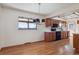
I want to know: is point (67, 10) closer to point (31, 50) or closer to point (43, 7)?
point (43, 7)

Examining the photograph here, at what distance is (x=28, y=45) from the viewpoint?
2174 millimetres

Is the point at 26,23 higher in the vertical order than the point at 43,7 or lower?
lower

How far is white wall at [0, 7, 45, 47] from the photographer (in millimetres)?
1966

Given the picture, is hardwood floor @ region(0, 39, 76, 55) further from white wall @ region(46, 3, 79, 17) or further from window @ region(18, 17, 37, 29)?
white wall @ region(46, 3, 79, 17)

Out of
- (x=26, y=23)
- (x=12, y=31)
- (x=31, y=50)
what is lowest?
(x=31, y=50)

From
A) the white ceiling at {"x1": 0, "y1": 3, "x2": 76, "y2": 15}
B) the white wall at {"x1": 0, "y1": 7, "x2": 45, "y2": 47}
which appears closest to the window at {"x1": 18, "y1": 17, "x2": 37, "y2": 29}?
the white wall at {"x1": 0, "y1": 7, "x2": 45, "y2": 47}

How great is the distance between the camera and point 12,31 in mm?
2053

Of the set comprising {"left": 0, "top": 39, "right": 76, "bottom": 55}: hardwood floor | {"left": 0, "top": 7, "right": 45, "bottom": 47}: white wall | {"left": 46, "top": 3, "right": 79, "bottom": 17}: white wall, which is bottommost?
{"left": 0, "top": 39, "right": 76, "bottom": 55}: hardwood floor

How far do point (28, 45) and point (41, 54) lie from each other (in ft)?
1.27

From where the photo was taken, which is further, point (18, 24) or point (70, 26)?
point (70, 26)

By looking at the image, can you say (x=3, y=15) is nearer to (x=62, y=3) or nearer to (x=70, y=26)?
(x=62, y=3)

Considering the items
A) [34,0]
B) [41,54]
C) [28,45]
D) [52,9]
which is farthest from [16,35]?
[52,9]

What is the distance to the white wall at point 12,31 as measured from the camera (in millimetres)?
1966

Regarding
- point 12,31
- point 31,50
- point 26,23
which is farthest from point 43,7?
point 31,50
